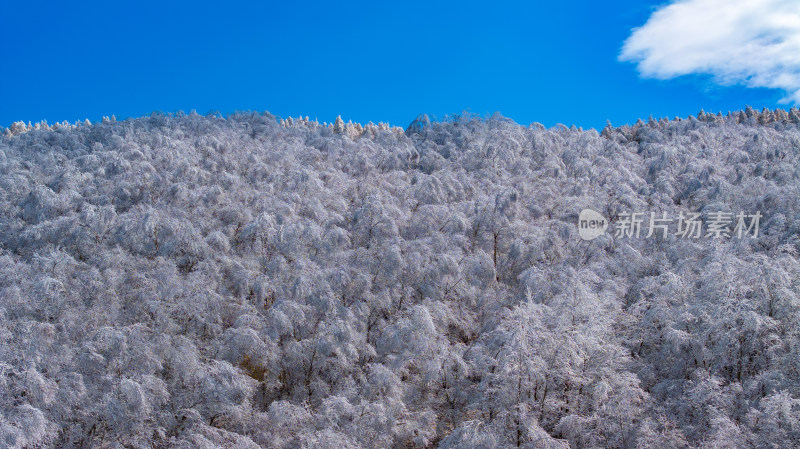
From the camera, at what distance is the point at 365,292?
24.0 metres

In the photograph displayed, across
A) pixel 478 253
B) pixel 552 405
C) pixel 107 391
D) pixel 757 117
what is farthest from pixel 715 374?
pixel 757 117

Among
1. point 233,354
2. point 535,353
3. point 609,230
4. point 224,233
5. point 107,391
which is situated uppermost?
point 609,230

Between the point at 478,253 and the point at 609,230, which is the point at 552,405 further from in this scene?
the point at 609,230

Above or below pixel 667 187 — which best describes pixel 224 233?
below

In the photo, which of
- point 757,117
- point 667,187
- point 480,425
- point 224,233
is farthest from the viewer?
point 757,117

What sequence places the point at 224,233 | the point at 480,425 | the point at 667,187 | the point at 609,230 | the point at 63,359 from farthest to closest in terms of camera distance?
the point at 667,187
the point at 609,230
the point at 224,233
the point at 63,359
the point at 480,425

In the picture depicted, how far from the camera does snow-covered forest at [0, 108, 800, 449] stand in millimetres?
17719

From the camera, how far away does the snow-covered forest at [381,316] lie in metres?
17.7

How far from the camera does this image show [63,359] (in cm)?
1898

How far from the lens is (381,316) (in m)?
24.1

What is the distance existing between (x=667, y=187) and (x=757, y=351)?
66.2 feet

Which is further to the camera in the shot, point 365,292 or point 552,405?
point 365,292

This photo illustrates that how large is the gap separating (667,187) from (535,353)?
80.4ft

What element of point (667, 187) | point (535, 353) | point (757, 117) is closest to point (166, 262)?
point (535, 353)
